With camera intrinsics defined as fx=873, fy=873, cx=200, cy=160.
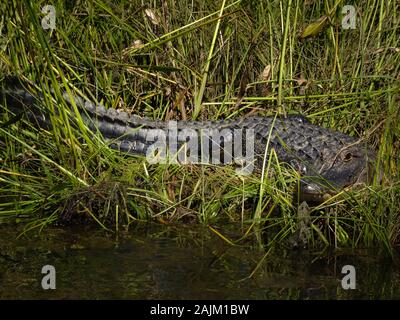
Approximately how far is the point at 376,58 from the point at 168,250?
233 cm

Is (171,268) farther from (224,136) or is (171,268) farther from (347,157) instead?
(347,157)

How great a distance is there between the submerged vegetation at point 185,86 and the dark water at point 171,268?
0.57ft

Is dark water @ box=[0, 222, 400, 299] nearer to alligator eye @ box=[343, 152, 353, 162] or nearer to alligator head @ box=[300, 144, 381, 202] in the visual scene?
alligator head @ box=[300, 144, 381, 202]

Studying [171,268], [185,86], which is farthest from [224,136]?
[171,268]

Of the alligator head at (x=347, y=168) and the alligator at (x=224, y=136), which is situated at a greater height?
the alligator at (x=224, y=136)

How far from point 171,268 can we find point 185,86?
6.56 feet

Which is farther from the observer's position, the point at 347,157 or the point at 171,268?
the point at 347,157

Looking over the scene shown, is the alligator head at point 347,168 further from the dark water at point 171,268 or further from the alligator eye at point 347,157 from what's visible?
the dark water at point 171,268

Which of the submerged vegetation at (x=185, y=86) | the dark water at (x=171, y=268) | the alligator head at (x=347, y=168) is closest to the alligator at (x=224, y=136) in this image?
the alligator head at (x=347, y=168)

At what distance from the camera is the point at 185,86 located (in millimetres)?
6109

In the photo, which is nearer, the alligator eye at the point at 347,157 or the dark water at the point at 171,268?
the dark water at the point at 171,268

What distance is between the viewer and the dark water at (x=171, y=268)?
13.4 ft

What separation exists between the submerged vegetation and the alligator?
0.10 metres

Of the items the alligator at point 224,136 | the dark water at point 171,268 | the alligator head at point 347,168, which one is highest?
the alligator at point 224,136
